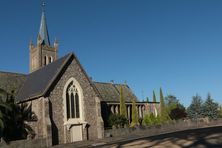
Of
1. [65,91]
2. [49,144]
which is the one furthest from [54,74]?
[49,144]

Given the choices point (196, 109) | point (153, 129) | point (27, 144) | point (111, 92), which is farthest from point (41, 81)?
point (196, 109)

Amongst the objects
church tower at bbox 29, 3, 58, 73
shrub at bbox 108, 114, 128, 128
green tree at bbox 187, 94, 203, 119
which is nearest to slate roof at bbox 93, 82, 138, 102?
shrub at bbox 108, 114, 128, 128

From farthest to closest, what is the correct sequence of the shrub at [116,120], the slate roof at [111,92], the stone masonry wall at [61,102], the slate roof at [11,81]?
the slate roof at [111,92] < the shrub at [116,120] < the slate roof at [11,81] < the stone masonry wall at [61,102]

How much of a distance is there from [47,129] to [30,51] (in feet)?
146

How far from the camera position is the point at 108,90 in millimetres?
55312

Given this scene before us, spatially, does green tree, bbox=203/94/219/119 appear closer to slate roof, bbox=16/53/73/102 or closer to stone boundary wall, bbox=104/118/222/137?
stone boundary wall, bbox=104/118/222/137

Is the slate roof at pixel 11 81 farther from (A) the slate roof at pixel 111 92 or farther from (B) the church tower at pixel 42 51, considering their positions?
(B) the church tower at pixel 42 51

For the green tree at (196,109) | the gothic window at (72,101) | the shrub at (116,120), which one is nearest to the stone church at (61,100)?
the gothic window at (72,101)

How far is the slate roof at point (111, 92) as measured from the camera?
2072 inches

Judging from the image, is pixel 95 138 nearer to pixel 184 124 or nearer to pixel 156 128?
pixel 156 128

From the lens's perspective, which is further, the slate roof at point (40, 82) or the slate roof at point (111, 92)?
the slate roof at point (111, 92)

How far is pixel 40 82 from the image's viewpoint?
34938 mm

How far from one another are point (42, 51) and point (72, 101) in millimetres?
35539

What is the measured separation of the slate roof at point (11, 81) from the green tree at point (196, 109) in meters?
47.0
